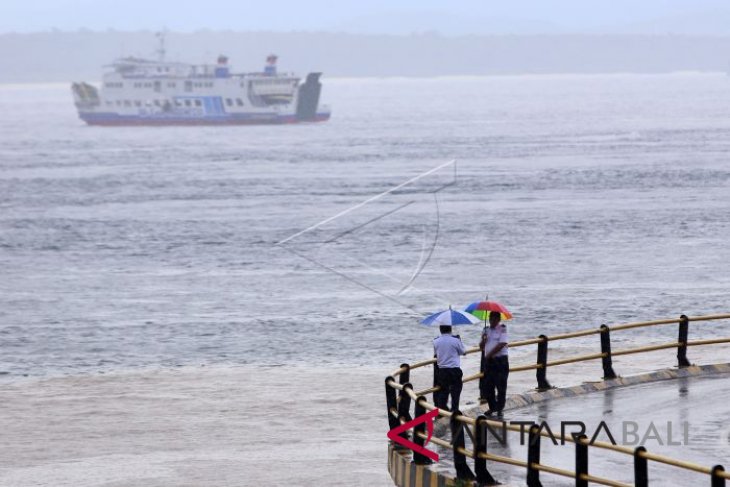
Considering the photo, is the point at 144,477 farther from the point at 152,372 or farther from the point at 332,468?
the point at 152,372

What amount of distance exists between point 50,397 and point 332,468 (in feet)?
38.5

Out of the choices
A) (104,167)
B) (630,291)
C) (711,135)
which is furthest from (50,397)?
(711,135)

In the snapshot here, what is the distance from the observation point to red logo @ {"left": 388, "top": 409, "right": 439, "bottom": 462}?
1532 centimetres

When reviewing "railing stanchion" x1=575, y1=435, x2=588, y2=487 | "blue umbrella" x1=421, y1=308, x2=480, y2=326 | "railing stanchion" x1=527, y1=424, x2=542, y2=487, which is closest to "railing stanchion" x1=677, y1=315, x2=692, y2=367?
"blue umbrella" x1=421, y1=308, x2=480, y2=326

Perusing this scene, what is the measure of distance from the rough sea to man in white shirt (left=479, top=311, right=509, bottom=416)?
18.4ft

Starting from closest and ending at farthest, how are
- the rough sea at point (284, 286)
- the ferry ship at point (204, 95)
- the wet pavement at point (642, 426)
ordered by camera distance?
the wet pavement at point (642, 426) < the rough sea at point (284, 286) < the ferry ship at point (204, 95)

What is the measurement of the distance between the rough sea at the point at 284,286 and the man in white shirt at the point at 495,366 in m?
5.60

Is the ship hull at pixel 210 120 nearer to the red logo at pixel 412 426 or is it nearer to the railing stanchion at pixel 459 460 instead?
the red logo at pixel 412 426

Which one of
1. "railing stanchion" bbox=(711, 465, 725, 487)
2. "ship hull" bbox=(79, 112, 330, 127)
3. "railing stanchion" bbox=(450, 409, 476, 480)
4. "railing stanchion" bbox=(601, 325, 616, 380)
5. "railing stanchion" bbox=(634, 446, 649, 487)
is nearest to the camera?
"railing stanchion" bbox=(711, 465, 725, 487)

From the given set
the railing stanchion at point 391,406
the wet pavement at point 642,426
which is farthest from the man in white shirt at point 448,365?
the railing stanchion at point 391,406

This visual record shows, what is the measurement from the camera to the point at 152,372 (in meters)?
38.2

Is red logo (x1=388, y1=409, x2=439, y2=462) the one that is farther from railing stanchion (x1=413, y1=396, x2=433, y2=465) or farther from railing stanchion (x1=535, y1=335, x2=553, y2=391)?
railing stanchion (x1=535, y1=335, x2=553, y2=391)

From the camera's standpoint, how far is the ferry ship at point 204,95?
191 meters

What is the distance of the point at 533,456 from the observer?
1331 centimetres
